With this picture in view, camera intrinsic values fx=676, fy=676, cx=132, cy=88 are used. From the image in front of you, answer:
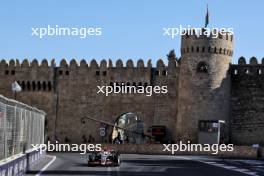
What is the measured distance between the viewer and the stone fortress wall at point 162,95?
43625 millimetres

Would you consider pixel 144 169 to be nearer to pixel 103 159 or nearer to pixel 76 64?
pixel 103 159

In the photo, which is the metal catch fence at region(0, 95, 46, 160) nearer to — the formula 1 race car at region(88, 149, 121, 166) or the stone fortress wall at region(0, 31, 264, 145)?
the formula 1 race car at region(88, 149, 121, 166)

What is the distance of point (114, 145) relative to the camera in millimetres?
42344

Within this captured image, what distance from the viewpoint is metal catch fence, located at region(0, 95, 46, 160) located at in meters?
13.9

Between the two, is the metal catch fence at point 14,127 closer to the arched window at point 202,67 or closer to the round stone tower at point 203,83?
the round stone tower at point 203,83

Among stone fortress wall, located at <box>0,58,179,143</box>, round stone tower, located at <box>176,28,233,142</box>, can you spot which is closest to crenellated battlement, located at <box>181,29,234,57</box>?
round stone tower, located at <box>176,28,233,142</box>

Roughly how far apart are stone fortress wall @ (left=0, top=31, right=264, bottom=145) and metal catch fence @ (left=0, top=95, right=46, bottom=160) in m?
22.4

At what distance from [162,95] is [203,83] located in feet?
12.0

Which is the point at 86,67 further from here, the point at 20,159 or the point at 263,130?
the point at 20,159

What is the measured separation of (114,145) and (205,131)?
5.79 m

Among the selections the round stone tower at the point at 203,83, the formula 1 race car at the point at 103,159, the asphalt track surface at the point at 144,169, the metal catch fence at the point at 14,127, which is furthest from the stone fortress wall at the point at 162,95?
the metal catch fence at the point at 14,127

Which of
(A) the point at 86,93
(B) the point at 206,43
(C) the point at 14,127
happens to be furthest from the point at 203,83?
(C) the point at 14,127

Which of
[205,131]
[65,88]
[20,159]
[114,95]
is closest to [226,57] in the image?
[205,131]

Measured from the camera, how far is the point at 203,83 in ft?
143
